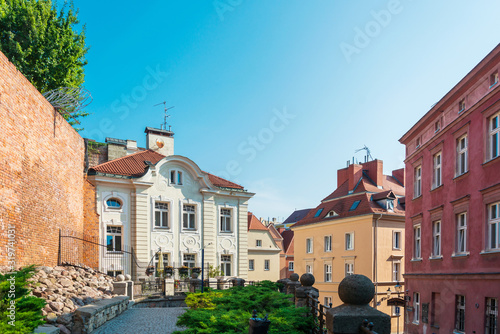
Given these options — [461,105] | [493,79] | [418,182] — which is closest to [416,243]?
[418,182]

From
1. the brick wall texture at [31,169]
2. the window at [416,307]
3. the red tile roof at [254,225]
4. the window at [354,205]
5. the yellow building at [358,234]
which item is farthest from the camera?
the red tile roof at [254,225]

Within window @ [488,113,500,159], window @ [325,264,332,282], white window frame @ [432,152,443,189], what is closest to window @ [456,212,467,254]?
white window frame @ [432,152,443,189]

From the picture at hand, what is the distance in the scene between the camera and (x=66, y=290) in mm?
13914

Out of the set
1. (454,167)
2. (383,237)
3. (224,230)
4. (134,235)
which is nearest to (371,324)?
(454,167)

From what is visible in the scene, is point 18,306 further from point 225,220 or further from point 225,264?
point 225,220

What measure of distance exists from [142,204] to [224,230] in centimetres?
637

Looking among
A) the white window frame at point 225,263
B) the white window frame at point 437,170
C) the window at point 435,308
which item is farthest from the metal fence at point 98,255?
the white window frame at point 437,170

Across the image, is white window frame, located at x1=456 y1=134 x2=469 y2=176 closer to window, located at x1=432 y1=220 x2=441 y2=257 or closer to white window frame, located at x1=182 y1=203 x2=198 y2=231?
window, located at x1=432 y1=220 x2=441 y2=257

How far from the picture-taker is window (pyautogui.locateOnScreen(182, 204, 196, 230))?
28.5 m

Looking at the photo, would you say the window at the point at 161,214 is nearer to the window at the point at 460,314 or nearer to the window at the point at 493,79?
the window at the point at 460,314

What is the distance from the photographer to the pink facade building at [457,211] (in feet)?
49.1

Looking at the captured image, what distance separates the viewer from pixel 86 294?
590 inches

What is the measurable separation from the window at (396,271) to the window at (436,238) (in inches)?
616

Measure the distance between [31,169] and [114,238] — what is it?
1190cm
